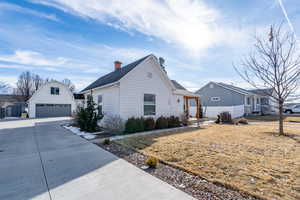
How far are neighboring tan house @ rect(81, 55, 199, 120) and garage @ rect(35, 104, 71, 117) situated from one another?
16455 millimetres

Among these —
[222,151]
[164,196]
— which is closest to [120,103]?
[222,151]

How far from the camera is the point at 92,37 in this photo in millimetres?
9891

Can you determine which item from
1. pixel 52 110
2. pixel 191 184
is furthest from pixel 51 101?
pixel 191 184

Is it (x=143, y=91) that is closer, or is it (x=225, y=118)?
(x=143, y=91)

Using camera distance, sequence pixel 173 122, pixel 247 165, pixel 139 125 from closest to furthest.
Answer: pixel 247 165
pixel 139 125
pixel 173 122

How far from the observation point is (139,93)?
35.0 ft

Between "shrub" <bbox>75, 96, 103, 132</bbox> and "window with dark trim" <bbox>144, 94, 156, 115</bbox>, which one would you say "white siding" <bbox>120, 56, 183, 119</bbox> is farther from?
"shrub" <bbox>75, 96, 103, 132</bbox>

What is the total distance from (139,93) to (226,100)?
14701 mm

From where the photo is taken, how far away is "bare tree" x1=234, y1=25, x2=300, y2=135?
815cm

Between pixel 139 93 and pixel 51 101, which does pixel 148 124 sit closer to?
pixel 139 93

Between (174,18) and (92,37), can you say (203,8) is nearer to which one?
(174,18)

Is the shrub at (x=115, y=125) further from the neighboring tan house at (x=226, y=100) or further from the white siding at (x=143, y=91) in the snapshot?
the neighboring tan house at (x=226, y=100)

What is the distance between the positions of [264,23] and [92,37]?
417 inches

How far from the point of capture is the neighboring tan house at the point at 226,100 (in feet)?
62.5
